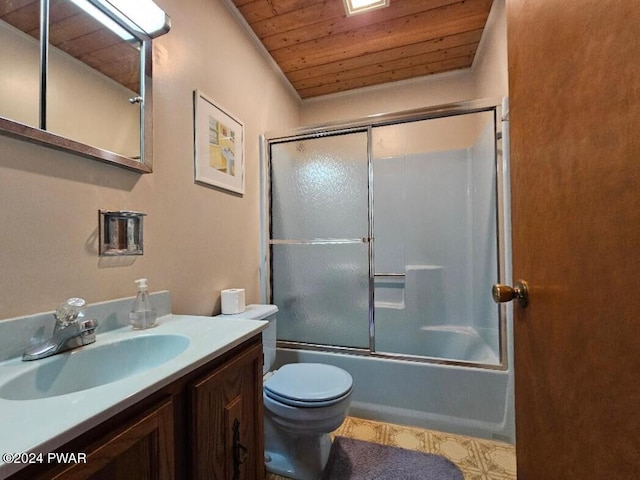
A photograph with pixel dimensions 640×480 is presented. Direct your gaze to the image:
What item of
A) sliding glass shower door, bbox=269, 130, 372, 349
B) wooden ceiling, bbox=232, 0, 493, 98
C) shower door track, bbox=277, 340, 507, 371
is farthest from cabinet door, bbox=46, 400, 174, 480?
wooden ceiling, bbox=232, 0, 493, 98

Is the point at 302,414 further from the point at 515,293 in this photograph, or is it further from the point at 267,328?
the point at 515,293

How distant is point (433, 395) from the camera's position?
166 centimetres

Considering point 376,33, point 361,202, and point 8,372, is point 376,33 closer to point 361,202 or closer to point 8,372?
point 361,202

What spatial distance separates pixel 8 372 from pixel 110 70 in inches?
38.5

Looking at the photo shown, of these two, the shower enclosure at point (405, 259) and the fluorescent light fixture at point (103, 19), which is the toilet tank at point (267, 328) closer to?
the shower enclosure at point (405, 259)

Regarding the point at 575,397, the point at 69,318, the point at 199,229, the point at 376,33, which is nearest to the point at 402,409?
the point at 575,397

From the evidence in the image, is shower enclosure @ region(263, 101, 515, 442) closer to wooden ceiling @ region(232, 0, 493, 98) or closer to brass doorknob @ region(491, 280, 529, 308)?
wooden ceiling @ region(232, 0, 493, 98)

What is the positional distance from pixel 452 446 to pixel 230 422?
132 cm

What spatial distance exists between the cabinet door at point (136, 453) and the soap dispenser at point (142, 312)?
479 mm

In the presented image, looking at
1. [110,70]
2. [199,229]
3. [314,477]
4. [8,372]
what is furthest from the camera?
[199,229]

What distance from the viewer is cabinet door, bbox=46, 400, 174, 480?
1.49 ft

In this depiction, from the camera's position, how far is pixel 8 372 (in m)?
0.63

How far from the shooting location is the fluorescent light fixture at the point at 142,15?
1.00 metres

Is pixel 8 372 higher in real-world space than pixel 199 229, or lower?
lower
